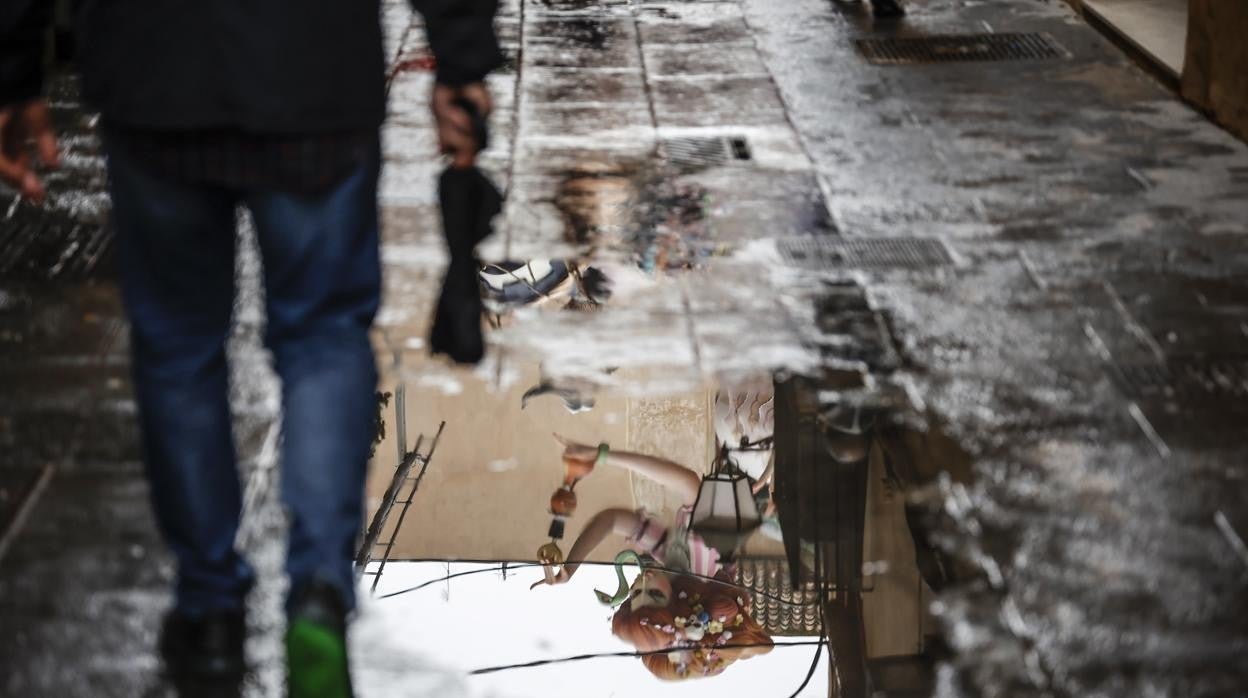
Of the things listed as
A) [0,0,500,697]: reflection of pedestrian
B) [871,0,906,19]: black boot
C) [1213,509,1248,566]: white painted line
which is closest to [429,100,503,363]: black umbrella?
[0,0,500,697]: reflection of pedestrian

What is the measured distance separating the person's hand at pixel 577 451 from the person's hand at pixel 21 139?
4.93ft

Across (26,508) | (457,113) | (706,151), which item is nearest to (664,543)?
(457,113)

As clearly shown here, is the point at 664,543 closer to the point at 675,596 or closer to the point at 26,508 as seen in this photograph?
the point at 675,596

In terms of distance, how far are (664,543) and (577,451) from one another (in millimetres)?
496

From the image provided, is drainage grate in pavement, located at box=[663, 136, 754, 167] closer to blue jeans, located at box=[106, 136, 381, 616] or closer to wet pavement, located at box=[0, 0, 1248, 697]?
wet pavement, located at box=[0, 0, 1248, 697]

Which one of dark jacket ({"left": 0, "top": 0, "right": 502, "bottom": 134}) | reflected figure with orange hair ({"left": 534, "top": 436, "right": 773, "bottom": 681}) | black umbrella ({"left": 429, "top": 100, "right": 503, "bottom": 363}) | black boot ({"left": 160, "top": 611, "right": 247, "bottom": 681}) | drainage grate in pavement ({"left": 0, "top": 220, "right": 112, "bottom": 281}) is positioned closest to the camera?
dark jacket ({"left": 0, "top": 0, "right": 502, "bottom": 134})

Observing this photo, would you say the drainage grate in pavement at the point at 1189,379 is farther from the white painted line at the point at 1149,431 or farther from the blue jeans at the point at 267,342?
the blue jeans at the point at 267,342

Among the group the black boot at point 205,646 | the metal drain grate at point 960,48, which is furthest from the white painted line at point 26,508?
the metal drain grate at point 960,48

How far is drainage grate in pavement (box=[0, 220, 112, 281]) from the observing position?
4941mm

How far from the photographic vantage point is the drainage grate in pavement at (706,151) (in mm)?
6094

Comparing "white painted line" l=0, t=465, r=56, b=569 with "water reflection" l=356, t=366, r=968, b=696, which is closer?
"water reflection" l=356, t=366, r=968, b=696

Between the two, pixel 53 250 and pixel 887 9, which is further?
pixel 887 9

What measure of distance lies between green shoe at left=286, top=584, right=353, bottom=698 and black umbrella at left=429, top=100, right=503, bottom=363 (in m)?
0.72

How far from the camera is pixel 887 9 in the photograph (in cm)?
843
